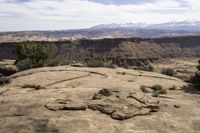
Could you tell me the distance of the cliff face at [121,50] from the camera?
11319 centimetres

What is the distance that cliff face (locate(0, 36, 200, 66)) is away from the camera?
371 feet

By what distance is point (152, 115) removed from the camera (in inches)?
591

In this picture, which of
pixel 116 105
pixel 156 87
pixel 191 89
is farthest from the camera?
pixel 191 89

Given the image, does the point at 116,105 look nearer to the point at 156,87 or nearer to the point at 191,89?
the point at 156,87

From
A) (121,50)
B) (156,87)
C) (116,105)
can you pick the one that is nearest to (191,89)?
(156,87)

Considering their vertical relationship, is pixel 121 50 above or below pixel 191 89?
below

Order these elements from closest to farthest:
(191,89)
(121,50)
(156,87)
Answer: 1. (156,87)
2. (191,89)
3. (121,50)

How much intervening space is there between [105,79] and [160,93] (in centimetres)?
509

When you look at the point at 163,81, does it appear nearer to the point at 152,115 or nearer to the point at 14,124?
the point at 152,115

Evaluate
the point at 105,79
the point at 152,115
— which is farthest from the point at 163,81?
the point at 152,115

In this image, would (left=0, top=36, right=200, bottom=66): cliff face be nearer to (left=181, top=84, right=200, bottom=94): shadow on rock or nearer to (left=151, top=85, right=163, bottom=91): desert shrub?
(left=181, top=84, right=200, bottom=94): shadow on rock

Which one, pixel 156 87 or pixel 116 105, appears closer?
pixel 116 105

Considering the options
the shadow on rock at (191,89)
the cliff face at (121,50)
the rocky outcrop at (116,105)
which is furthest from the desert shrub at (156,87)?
the cliff face at (121,50)

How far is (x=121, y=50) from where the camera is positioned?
387ft
